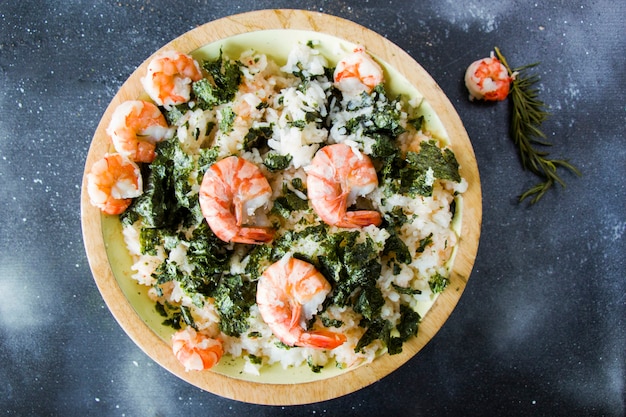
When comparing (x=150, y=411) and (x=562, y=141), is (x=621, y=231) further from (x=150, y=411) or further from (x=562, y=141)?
(x=150, y=411)

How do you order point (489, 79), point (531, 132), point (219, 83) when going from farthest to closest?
point (531, 132) → point (489, 79) → point (219, 83)

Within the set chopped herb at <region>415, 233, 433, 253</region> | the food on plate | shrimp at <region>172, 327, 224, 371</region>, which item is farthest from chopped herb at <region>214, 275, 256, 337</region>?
chopped herb at <region>415, 233, 433, 253</region>

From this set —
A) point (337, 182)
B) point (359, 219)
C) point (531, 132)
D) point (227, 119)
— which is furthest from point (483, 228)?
point (227, 119)

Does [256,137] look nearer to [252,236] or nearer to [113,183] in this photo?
[252,236]

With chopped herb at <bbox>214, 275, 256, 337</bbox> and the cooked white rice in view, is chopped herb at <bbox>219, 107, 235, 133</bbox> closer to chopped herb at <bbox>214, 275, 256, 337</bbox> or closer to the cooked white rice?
the cooked white rice

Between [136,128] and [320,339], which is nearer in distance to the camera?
[320,339]

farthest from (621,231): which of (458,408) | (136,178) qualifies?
(136,178)

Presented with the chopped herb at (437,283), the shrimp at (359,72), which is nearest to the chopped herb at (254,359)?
the chopped herb at (437,283)
